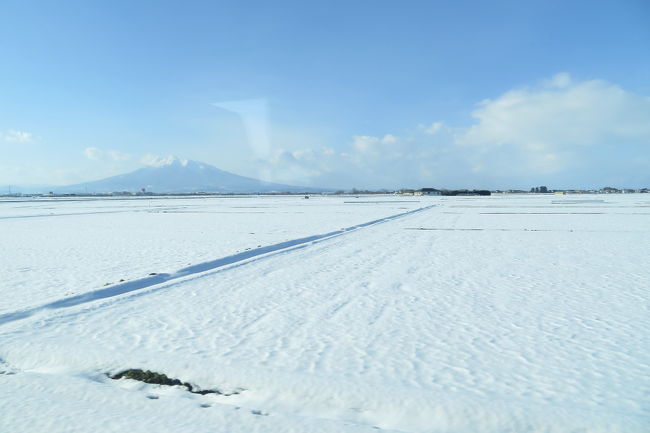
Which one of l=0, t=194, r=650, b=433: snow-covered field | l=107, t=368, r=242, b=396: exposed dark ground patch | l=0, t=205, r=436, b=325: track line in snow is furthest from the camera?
l=0, t=205, r=436, b=325: track line in snow

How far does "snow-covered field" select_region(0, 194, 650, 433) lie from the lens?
3.46m

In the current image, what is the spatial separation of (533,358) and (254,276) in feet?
19.2

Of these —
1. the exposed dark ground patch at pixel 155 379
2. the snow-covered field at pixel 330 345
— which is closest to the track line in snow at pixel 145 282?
the snow-covered field at pixel 330 345

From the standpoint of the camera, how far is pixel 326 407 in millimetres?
3582

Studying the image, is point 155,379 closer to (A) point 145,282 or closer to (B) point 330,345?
(B) point 330,345

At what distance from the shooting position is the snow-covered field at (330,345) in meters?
3.46

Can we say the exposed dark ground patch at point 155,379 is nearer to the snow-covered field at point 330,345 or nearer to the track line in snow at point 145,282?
the snow-covered field at point 330,345

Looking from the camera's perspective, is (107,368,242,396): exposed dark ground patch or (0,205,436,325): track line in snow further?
(0,205,436,325): track line in snow

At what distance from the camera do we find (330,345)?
4887 mm

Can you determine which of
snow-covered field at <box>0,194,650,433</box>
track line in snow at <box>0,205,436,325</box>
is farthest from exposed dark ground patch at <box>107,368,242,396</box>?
track line in snow at <box>0,205,436,325</box>

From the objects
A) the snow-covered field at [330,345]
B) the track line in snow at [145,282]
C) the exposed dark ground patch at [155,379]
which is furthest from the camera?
the track line in snow at [145,282]

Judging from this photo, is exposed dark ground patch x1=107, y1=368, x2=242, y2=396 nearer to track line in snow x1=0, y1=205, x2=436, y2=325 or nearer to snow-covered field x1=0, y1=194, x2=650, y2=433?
snow-covered field x1=0, y1=194, x2=650, y2=433

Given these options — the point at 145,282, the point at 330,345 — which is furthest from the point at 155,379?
the point at 145,282

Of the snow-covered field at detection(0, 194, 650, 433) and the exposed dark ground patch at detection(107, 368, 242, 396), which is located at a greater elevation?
the snow-covered field at detection(0, 194, 650, 433)
